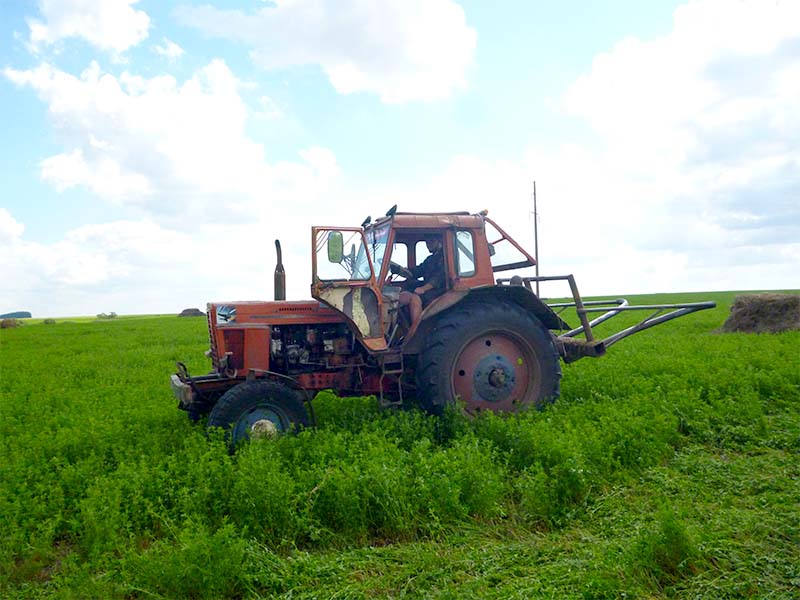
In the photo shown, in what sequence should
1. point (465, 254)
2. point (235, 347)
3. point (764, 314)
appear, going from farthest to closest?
point (764, 314) < point (465, 254) < point (235, 347)

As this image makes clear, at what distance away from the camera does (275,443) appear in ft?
17.8

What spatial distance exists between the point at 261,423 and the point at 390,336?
181cm

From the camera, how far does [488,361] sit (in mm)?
6902

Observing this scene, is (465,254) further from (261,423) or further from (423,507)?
(423,507)

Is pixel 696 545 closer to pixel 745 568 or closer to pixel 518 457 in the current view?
pixel 745 568

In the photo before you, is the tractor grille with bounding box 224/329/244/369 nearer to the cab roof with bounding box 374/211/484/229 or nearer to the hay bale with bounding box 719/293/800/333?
the cab roof with bounding box 374/211/484/229

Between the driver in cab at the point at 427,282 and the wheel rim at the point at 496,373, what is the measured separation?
76 centimetres

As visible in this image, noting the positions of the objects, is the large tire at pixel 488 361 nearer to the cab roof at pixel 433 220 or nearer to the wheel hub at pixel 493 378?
the wheel hub at pixel 493 378

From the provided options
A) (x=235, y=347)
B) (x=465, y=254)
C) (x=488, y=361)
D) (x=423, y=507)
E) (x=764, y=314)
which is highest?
(x=465, y=254)

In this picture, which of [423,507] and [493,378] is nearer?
[423,507]

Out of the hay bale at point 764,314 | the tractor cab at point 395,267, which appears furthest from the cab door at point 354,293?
the hay bale at point 764,314

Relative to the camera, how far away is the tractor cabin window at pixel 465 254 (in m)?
7.14

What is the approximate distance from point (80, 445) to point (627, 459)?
5322 mm

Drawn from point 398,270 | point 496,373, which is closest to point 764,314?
point 496,373
